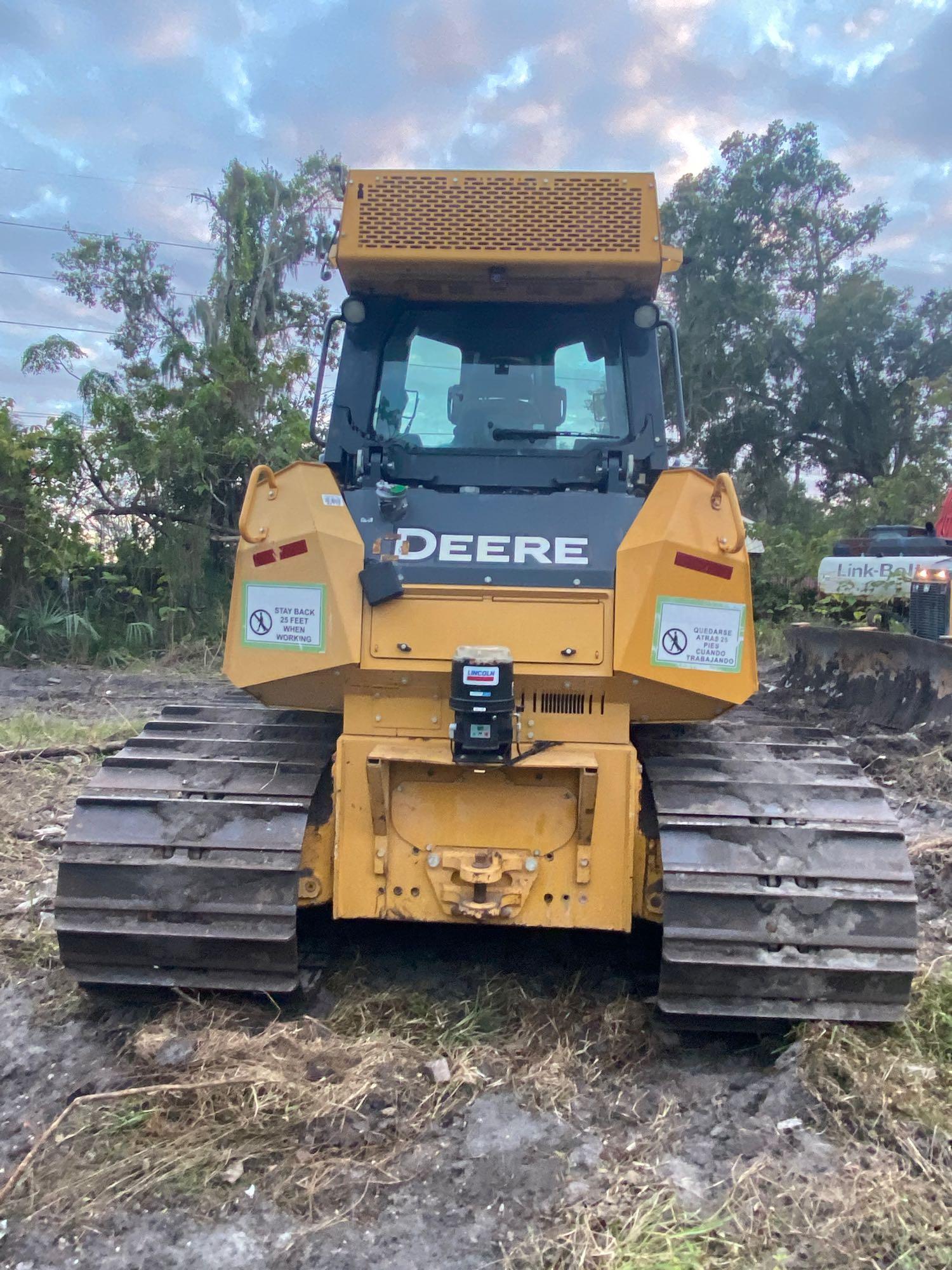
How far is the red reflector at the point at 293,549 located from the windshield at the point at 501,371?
0.85 metres

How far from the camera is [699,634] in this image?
346 centimetres

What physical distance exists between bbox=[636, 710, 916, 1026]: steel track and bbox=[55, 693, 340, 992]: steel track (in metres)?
1.28

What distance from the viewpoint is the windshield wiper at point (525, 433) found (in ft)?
13.4

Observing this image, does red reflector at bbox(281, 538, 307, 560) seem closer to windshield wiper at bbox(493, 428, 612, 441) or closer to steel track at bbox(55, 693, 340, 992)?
steel track at bbox(55, 693, 340, 992)

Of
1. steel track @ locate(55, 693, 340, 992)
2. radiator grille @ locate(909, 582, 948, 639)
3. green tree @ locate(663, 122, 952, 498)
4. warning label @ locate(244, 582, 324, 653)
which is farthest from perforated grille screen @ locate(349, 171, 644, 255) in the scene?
green tree @ locate(663, 122, 952, 498)

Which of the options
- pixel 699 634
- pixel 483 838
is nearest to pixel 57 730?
pixel 483 838

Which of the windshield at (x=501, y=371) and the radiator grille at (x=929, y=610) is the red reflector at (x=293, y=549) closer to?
the windshield at (x=501, y=371)

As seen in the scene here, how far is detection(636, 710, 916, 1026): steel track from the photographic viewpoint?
10.5ft

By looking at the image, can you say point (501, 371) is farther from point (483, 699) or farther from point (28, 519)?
point (28, 519)

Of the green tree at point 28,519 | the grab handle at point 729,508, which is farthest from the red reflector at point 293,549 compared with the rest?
the green tree at point 28,519

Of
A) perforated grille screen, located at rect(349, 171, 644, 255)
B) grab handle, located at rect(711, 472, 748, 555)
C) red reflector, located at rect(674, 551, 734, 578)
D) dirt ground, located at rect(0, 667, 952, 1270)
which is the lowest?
dirt ground, located at rect(0, 667, 952, 1270)

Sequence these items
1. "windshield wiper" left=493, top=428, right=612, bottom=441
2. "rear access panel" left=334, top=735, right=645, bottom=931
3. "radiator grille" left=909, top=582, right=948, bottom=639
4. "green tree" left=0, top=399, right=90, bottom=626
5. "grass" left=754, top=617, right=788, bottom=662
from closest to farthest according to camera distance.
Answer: "rear access panel" left=334, top=735, right=645, bottom=931, "windshield wiper" left=493, top=428, right=612, bottom=441, "radiator grille" left=909, top=582, right=948, bottom=639, "grass" left=754, top=617, right=788, bottom=662, "green tree" left=0, top=399, right=90, bottom=626

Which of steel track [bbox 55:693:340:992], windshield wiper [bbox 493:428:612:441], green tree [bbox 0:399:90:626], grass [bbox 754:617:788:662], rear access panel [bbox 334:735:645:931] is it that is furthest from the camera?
green tree [bbox 0:399:90:626]

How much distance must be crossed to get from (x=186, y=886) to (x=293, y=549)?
1200 mm
